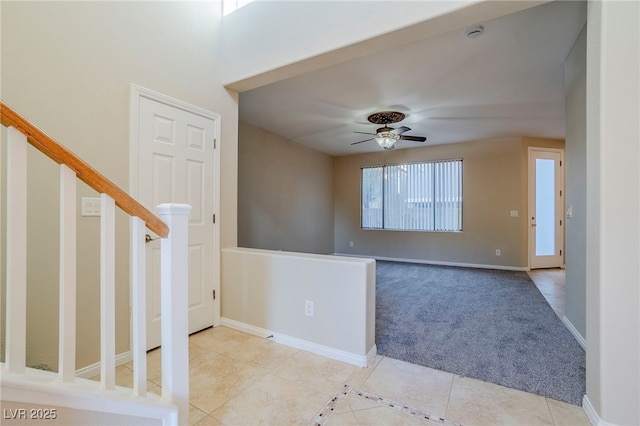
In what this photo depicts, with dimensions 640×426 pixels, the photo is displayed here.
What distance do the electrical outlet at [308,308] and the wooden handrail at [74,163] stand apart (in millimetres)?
1308

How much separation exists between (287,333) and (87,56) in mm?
2451

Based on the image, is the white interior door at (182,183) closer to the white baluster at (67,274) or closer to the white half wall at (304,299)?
the white half wall at (304,299)

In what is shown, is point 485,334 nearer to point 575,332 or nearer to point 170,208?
point 575,332

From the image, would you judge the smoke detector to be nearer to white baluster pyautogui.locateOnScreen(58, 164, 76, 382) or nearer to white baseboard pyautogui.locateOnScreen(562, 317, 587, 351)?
white baseboard pyautogui.locateOnScreen(562, 317, 587, 351)

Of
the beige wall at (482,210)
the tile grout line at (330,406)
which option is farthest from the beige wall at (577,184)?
the beige wall at (482,210)

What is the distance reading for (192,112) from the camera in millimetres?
2469

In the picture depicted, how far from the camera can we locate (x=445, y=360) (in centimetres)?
209

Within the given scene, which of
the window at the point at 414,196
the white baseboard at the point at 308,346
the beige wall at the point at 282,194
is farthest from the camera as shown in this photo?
the window at the point at 414,196

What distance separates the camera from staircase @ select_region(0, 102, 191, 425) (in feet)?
2.76

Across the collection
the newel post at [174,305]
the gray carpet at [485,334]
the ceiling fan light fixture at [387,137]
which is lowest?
the gray carpet at [485,334]

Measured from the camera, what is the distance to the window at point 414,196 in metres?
5.70

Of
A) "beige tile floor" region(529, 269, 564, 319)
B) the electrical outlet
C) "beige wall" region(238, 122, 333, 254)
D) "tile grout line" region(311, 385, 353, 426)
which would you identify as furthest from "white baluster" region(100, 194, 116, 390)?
"beige tile floor" region(529, 269, 564, 319)

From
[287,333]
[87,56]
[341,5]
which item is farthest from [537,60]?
[87,56]

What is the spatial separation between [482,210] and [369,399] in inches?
192
